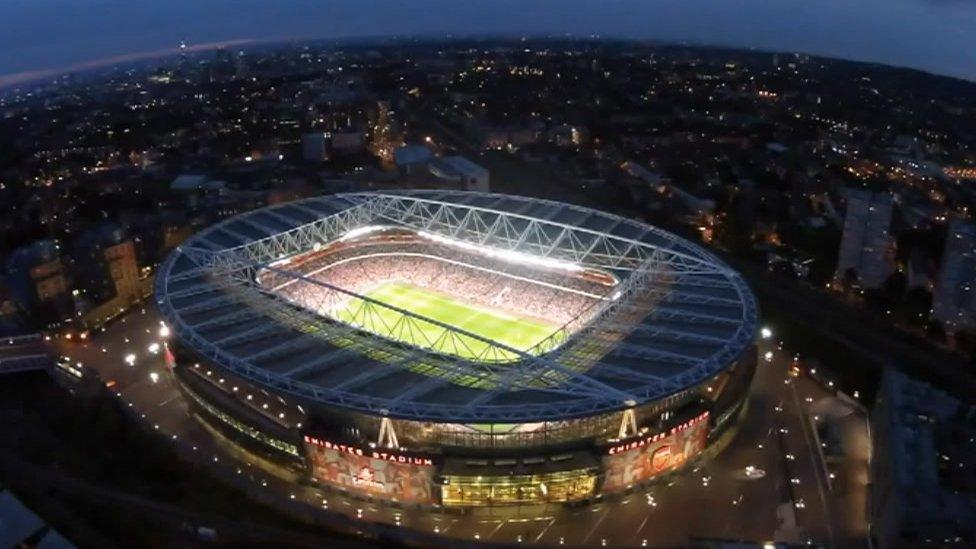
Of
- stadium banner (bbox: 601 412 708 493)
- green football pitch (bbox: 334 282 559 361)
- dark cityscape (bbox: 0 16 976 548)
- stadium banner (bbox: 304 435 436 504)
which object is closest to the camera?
dark cityscape (bbox: 0 16 976 548)

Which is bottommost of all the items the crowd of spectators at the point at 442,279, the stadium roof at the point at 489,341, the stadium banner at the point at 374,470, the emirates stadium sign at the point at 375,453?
the stadium banner at the point at 374,470

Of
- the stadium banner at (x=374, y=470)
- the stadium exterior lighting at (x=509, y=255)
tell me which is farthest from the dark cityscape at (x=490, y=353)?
the stadium exterior lighting at (x=509, y=255)

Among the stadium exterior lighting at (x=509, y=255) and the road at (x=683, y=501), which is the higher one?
the stadium exterior lighting at (x=509, y=255)

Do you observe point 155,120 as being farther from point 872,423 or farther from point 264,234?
point 872,423

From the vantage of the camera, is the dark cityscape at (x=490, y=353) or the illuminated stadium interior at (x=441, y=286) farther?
the illuminated stadium interior at (x=441, y=286)

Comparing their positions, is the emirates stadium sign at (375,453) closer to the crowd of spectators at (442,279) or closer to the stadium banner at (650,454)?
the stadium banner at (650,454)

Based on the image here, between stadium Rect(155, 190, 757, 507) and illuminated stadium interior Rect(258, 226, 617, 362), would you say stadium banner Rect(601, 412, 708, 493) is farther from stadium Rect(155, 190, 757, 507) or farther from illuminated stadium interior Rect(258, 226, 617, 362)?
illuminated stadium interior Rect(258, 226, 617, 362)

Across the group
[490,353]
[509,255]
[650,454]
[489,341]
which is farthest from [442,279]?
[650,454]

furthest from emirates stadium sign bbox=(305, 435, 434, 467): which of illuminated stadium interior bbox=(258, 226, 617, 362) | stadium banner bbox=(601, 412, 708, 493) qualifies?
illuminated stadium interior bbox=(258, 226, 617, 362)
